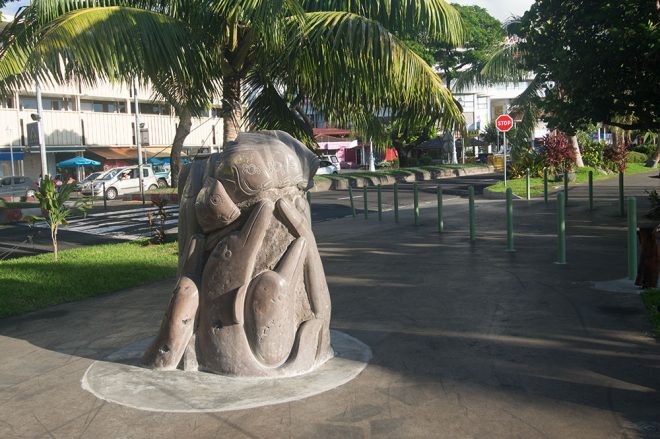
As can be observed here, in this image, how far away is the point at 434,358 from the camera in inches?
226

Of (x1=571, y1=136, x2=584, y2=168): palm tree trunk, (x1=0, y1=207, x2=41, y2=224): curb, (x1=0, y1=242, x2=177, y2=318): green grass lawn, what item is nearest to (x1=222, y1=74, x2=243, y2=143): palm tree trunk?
(x1=0, y1=242, x2=177, y2=318): green grass lawn

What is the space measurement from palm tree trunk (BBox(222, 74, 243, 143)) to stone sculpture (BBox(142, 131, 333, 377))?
5783 millimetres

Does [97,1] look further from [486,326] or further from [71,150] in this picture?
[71,150]

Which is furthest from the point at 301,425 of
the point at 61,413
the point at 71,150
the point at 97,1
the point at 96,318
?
the point at 71,150

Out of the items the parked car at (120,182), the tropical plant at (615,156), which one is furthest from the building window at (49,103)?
the tropical plant at (615,156)

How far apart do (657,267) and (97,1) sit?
27.5 ft

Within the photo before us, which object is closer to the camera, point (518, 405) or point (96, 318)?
point (518, 405)

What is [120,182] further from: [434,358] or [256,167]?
[434,358]

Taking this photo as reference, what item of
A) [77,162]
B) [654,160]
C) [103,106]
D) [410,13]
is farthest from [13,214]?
[654,160]

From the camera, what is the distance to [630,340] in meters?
6.08

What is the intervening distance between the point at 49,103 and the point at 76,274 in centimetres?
3544

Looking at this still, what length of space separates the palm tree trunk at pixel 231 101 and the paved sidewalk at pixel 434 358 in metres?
2.81

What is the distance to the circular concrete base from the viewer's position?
15.8 ft

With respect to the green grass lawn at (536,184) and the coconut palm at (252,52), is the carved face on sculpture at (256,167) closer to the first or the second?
the coconut palm at (252,52)
